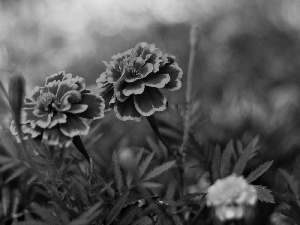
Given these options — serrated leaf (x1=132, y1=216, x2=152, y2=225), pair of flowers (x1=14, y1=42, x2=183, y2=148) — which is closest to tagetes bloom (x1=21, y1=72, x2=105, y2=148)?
pair of flowers (x1=14, y1=42, x2=183, y2=148)

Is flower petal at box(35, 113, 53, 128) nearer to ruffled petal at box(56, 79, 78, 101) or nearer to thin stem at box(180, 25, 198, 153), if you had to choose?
ruffled petal at box(56, 79, 78, 101)

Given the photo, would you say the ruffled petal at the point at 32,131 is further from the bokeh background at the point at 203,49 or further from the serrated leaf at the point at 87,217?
the bokeh background at the point at 203,49

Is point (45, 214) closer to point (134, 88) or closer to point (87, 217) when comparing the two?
point (87, 217)

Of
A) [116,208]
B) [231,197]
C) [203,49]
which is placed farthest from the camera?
[203,49]

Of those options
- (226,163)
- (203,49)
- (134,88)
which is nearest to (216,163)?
(226,163)

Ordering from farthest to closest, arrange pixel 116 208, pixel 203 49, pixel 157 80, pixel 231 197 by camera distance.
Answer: pixel 203 49, pixel 157 80, pixel 116 208, pixel 231 197

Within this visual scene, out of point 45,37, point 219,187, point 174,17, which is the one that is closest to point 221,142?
point 219,187

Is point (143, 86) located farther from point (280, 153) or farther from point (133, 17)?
point (133, 17)
